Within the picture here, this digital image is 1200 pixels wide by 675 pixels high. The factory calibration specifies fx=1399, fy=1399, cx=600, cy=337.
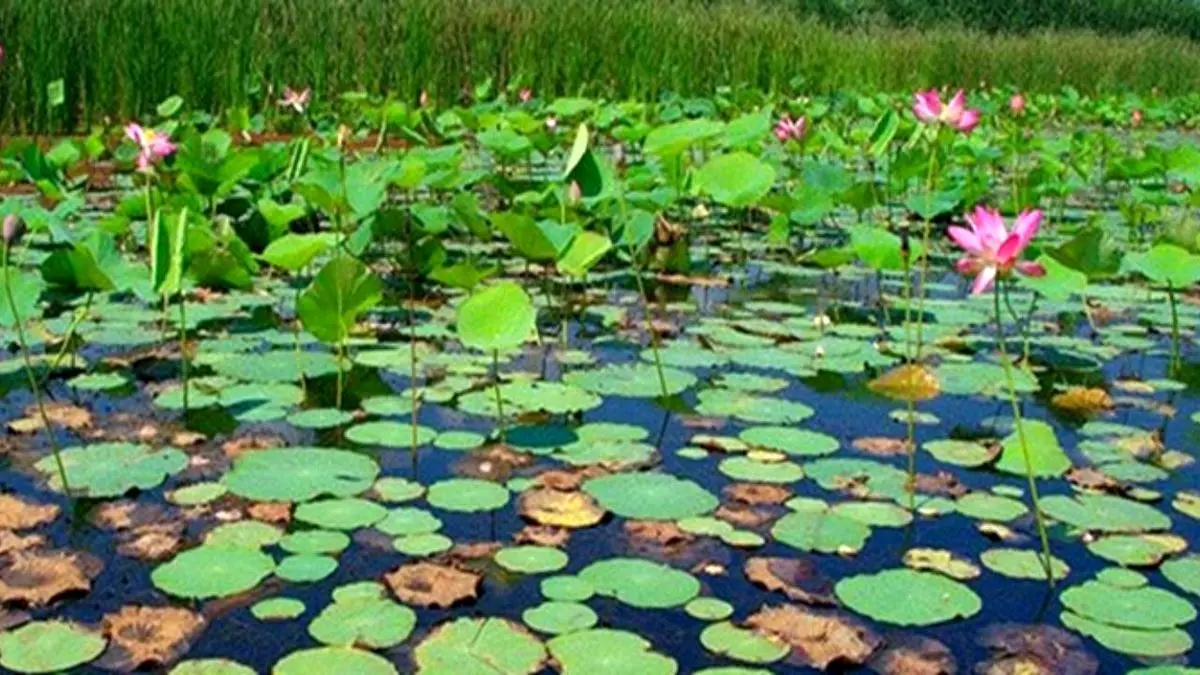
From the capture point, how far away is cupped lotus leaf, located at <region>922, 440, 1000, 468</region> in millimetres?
2583

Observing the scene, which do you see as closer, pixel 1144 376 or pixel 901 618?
pixel 901 618

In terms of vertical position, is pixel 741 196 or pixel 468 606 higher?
pixel 741 196

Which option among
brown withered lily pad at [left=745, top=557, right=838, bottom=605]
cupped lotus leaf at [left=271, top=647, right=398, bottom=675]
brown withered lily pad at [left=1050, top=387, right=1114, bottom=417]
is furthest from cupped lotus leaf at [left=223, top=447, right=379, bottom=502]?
brown withered lily pad at [left=1050, top=387, right=1114, bottom=417]

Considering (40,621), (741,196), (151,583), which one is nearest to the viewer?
(40,621)

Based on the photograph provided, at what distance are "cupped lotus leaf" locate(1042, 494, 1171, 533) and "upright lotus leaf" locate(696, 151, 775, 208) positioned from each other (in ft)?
5.90

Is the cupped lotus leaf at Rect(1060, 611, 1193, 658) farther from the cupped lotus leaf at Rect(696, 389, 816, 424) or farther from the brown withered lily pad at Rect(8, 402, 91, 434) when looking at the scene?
the brown withered lily pad at Rect(8, 402, 91, 434)

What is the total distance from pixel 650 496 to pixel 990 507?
566mm

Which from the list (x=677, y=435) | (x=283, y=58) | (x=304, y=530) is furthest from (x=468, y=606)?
(x=283, y=58)

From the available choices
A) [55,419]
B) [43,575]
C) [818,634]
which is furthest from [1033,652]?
[55,419]

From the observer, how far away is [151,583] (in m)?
1.93

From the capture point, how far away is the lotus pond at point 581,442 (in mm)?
1820

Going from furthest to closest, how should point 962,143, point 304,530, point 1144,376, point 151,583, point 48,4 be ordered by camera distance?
1. point 48,4
2. point 962,143
3. point 1144,376
4. point 304,530
5. point 151,583

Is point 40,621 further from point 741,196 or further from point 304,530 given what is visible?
point 741,196

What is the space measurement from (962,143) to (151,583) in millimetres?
4680
